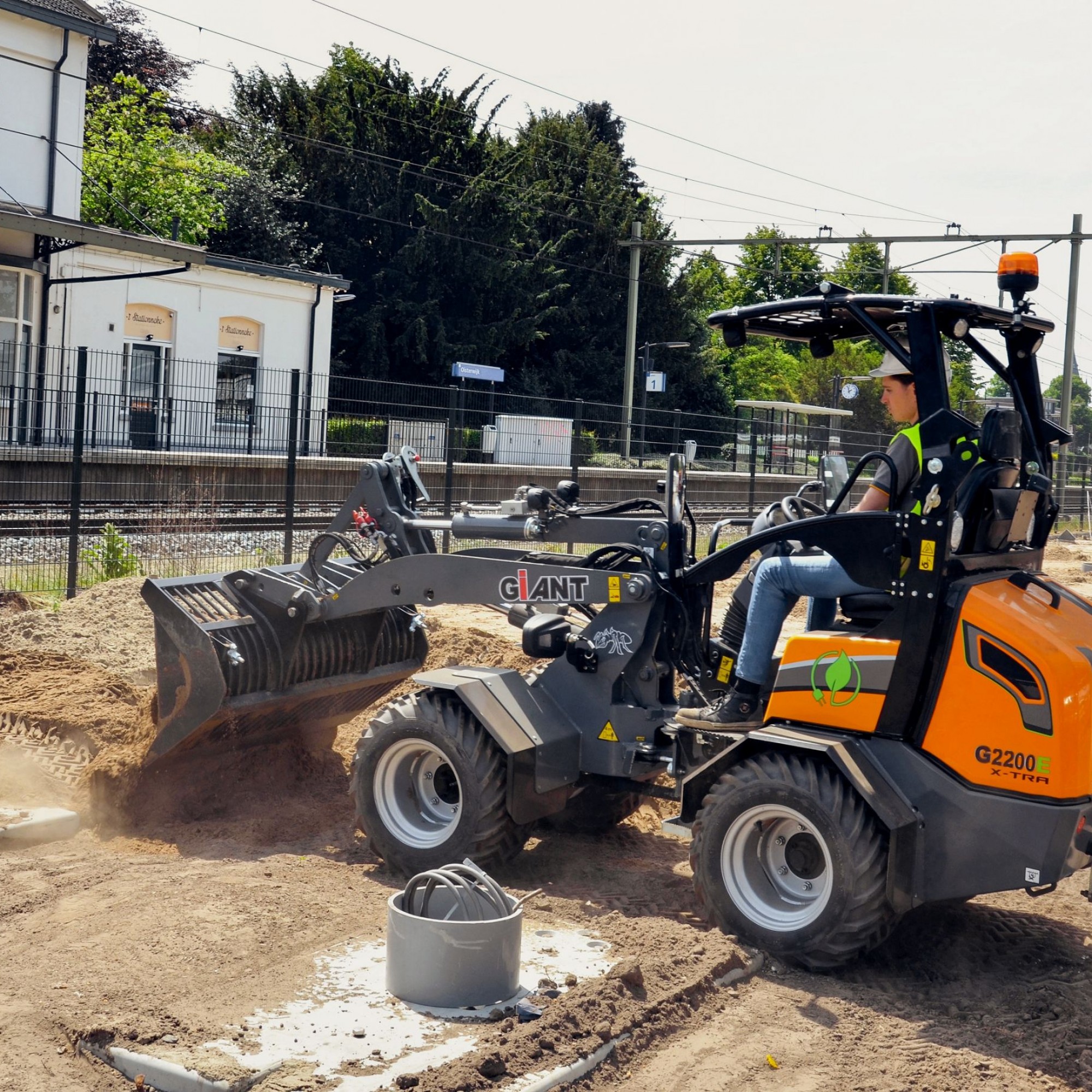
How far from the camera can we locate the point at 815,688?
16.7ft

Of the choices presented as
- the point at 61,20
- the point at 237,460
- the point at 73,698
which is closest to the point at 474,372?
the point at 61,20

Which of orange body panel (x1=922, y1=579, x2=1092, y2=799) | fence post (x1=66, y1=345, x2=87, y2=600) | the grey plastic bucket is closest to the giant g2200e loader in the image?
orange body panel (x1=922, y1=579, x2=1092, y2=799)

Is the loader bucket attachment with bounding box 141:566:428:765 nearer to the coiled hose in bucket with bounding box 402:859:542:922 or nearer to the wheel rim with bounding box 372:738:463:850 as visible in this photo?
the wheel rim with bounding box 372:738:463:850

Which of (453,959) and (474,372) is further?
(474,372)

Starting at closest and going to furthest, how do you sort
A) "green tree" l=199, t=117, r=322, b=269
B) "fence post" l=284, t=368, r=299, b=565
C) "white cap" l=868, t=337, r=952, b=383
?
"white cap" l=868, t=337, r=952, b=383 < "fence post" l=284, t=368, r=299, b=565 < "green tree" l=199, t=117, r=322, b=269

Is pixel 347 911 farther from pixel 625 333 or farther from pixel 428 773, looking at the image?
pixel 625 333

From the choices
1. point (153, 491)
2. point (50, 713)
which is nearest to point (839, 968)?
point (50, 713)

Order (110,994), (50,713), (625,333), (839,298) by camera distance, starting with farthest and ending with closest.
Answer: (625,333) → (50,713) → (839,298) → (110,994)

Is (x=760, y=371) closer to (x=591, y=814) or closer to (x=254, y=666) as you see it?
(x=591, y=814)

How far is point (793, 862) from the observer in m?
5.16

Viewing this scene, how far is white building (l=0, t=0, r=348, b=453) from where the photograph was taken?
57.5 feet

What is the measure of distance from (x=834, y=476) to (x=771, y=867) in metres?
1.59

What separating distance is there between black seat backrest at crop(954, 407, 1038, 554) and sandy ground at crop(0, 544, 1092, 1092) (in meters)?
1.64

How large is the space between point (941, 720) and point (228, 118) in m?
44.2
